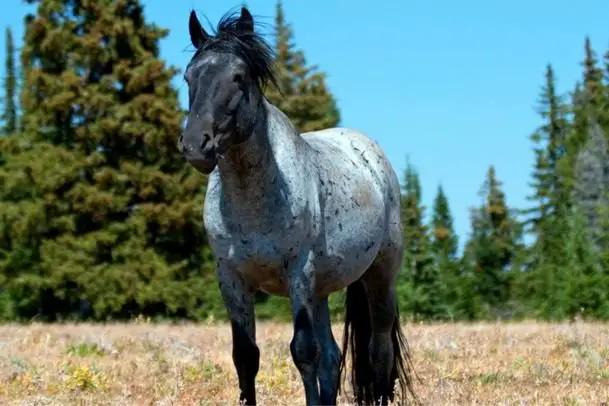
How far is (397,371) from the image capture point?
8.12m

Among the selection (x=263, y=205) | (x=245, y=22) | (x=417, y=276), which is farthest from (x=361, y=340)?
(x=417, y=276)

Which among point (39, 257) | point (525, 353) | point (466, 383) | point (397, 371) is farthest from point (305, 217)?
point (39, 257)

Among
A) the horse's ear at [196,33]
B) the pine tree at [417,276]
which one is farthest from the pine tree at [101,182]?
the horse's ear at [196,33]

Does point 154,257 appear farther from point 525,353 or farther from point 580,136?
point 580,136

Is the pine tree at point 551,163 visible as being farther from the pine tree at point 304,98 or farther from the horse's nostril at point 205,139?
the horse's nostril at point 205,139

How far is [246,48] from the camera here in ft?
19.4

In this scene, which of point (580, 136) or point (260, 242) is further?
point (580, 136)

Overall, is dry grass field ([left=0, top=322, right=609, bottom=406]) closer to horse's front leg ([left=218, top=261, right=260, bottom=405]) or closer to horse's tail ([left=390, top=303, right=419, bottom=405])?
horse's tail ([left=390, top=303, right=419, bottom=405])

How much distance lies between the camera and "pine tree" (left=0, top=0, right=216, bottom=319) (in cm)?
2875

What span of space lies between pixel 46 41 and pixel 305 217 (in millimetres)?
25873

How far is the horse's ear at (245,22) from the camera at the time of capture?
6.11 meters

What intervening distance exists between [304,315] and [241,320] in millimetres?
423

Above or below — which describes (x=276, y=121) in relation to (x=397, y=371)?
above

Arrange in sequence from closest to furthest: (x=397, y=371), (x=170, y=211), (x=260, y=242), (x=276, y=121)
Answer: (x=260, y=242)
(x=276, y=121)
(x=397, y=371)
(x=170, y=211)
